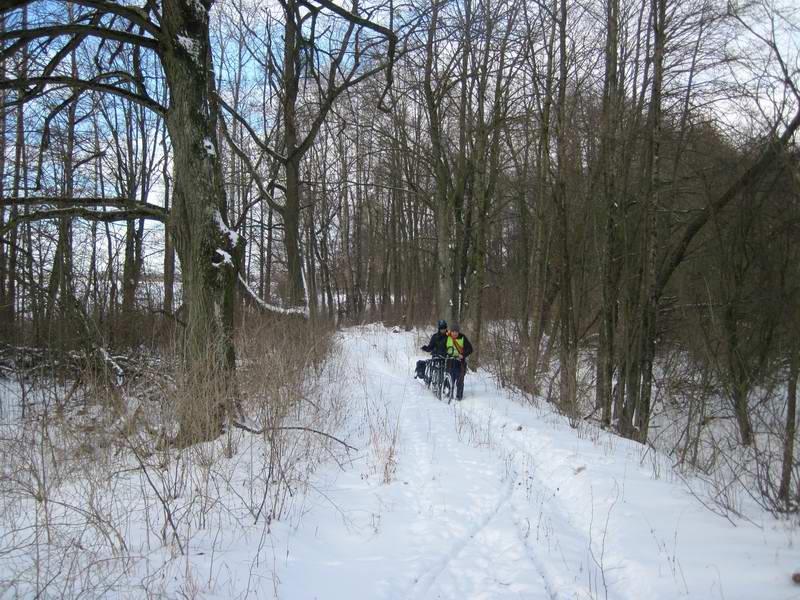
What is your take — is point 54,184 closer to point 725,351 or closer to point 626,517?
point 626,517

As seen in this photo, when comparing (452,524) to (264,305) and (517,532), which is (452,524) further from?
(264,305)

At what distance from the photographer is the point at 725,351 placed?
6293 millimetres

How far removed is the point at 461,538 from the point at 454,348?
6.07 meters

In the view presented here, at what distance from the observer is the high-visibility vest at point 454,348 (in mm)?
9530

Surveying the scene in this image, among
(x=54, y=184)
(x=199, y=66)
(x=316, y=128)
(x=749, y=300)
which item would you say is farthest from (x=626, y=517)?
(x=54, y=184)

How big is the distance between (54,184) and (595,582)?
1218 cm

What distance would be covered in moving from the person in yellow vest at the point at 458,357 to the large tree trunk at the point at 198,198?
203 inches

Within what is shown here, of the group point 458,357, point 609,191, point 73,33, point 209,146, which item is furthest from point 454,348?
point 73,33

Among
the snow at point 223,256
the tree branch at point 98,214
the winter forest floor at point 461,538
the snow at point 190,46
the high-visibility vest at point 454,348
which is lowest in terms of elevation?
the winter forest floor at point 461,538

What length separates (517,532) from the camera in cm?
378

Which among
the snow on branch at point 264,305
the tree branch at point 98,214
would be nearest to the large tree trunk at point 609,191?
the snow on branch at point 264,305

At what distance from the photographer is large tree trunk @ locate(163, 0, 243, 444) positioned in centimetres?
492

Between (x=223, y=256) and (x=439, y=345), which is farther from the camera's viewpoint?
(x=439, y=345)

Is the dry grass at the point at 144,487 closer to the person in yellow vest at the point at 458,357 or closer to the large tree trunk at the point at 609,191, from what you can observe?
the person in yellow vest at the point at 458,357
